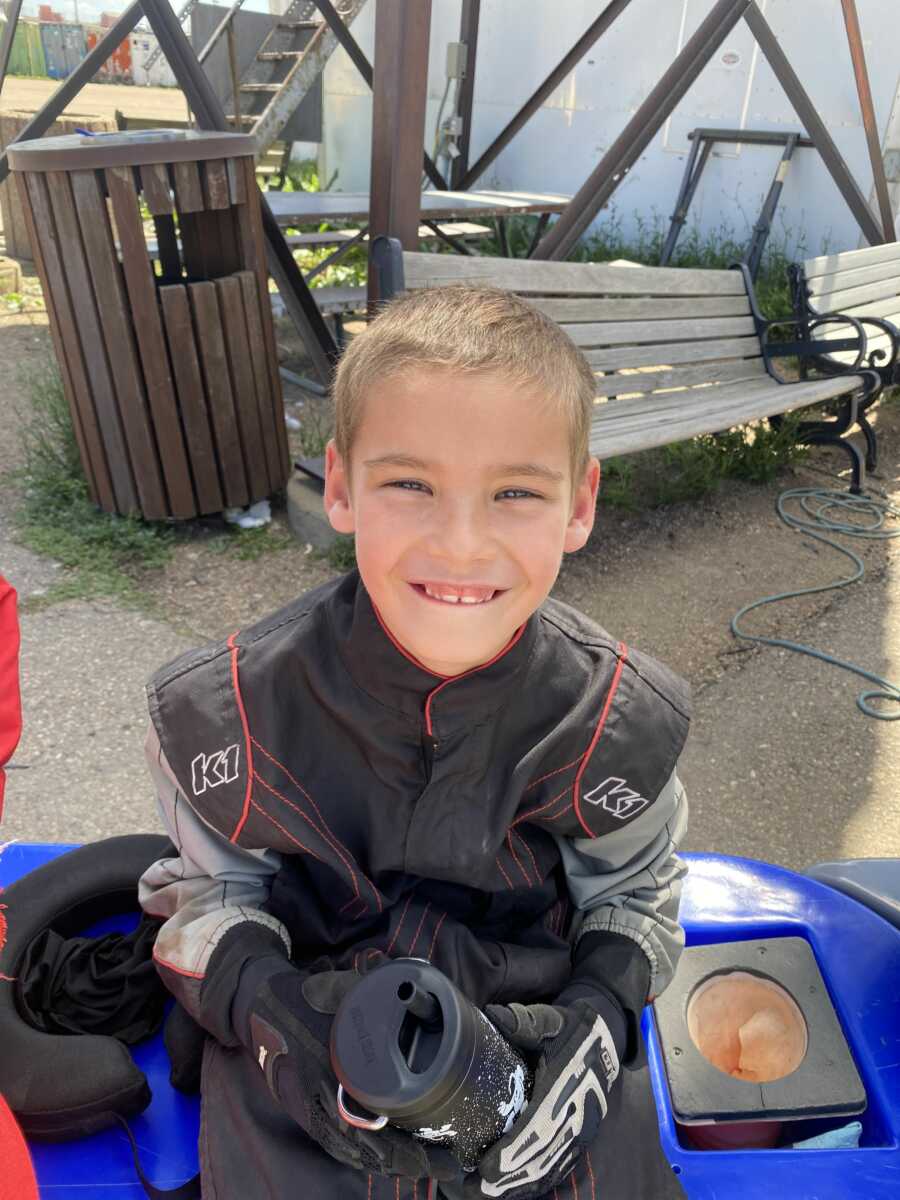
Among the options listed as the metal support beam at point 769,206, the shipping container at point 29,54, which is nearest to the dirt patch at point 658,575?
the metal support beam at point 769,206

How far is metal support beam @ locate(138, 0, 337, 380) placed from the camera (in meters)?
3.77

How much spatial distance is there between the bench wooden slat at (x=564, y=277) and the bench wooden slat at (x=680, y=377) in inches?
13.2

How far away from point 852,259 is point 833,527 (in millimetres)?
1922

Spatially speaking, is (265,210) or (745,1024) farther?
(265,210)

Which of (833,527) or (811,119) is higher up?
(811,119)

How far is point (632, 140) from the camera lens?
14.5 ft

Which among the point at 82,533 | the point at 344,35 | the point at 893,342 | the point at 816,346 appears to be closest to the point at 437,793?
the point at 82,533

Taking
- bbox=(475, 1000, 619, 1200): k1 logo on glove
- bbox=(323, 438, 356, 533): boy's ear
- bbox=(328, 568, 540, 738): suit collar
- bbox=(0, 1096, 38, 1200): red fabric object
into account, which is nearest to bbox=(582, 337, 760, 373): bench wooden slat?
bbox=(323, 438, 356, 533): boy's ear

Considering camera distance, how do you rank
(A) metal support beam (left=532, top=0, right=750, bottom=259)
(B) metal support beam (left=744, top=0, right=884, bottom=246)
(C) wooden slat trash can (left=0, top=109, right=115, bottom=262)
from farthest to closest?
1. (C) wooden slat trash can (left=0, top=109, right=115, bottom=262)
2. (B) metal support beam (left=744, top=0, right=884, bottom=246)
3. (A) metal support beam (left=532, top=0, right=750, bottom=259)

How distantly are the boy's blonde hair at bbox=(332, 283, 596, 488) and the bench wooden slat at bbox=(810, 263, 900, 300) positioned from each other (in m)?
4.04

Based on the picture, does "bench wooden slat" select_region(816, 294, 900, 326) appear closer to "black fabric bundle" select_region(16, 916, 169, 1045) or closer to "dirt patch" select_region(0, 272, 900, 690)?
"dirt patch" select_region(0, 272, 900, 690)

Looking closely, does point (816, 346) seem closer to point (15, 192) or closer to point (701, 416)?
point (701, 416)

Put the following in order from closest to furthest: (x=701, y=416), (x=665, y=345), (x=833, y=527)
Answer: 1. (x=701, y=416)
2. (x=833, y=527)
3. (x=665, y=345)

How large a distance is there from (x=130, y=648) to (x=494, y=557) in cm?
217
